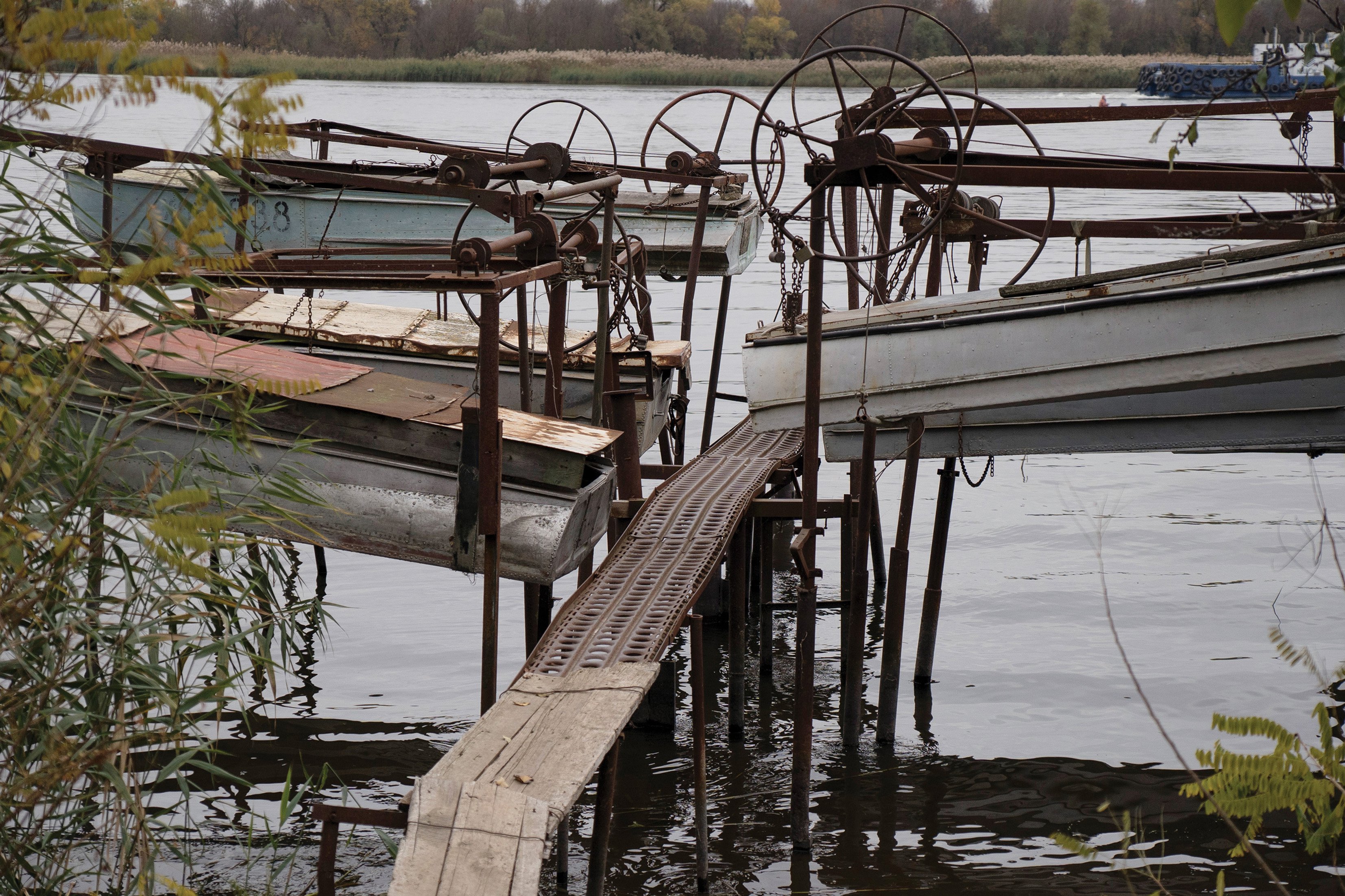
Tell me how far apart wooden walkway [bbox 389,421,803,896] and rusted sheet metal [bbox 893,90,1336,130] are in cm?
212

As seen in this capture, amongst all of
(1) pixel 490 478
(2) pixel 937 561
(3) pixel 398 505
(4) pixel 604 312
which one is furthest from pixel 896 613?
(1) pixel 490 478

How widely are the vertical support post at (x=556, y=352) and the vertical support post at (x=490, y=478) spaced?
1161 millimetres

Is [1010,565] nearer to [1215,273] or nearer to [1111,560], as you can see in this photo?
[1111,560]

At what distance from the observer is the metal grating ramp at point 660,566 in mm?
5488

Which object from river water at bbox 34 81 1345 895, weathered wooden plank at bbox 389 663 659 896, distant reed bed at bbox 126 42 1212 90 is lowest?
river water at bbox 34 81 1345 895

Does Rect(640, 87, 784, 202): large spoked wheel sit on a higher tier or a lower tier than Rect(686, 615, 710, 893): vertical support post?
higher

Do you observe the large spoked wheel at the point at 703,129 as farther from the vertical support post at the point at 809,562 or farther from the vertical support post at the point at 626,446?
the vertical support post at the point at 809,562

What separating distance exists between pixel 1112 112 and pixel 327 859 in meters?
6.34

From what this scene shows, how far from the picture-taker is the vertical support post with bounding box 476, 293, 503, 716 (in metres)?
5.61

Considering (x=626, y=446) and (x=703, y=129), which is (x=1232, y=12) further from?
(x=703, y=129)

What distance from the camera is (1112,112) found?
27.4 ft

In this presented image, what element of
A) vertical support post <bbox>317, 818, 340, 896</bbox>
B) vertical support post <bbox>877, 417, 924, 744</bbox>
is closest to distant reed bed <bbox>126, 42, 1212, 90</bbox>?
vertical support post <bbox>877, 417, 924, 744</bbox>

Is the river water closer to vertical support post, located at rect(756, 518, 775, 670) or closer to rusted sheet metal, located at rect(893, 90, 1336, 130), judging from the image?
vertical support post, located at rect(756, 518, 775, 670)

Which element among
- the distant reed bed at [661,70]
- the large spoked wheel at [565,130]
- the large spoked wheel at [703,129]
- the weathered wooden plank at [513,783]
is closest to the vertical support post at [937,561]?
the weathered wooden plank at [513,783]
